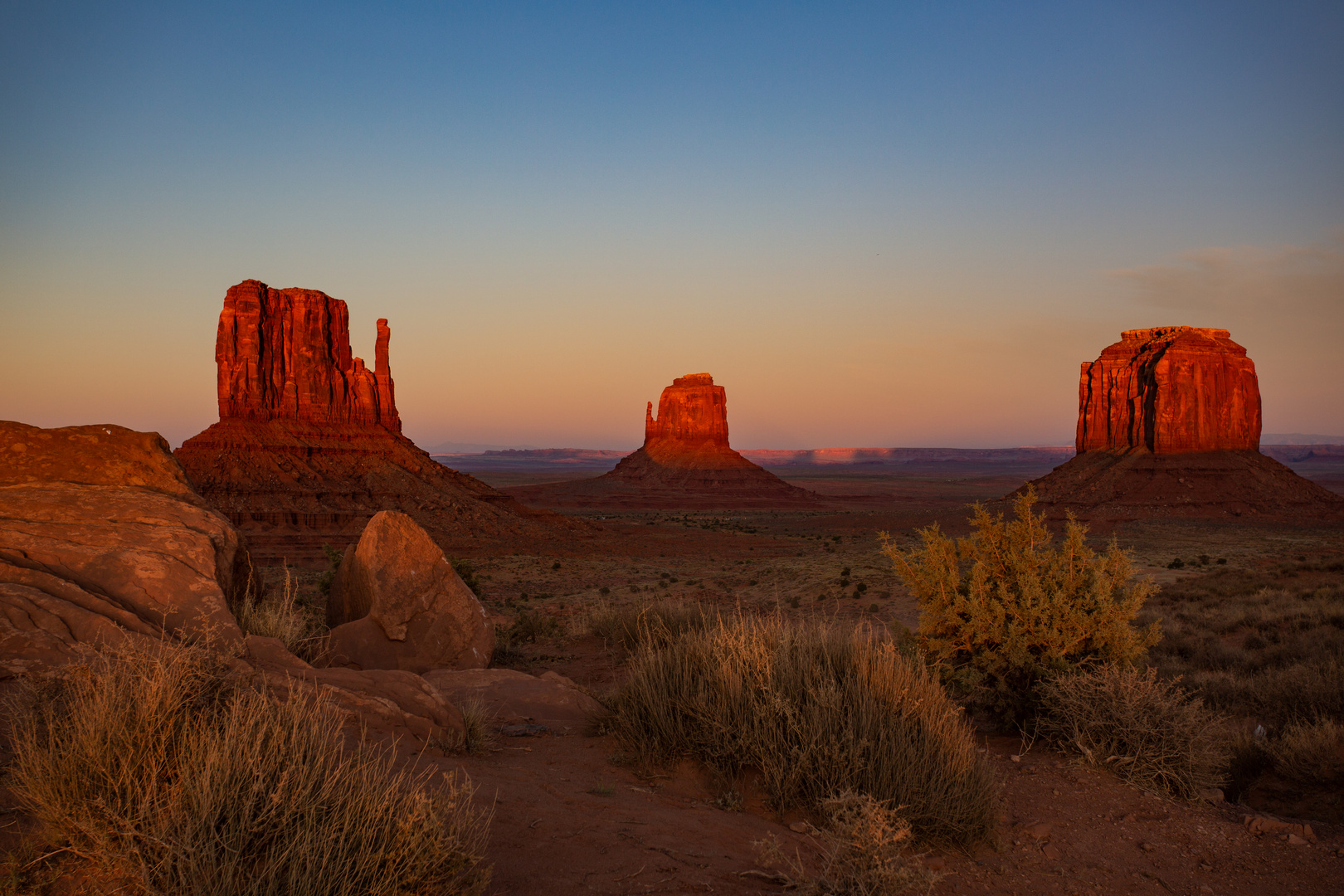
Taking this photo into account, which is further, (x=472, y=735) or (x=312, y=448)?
(x=312, y=448)

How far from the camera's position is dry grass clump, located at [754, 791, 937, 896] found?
151 inches

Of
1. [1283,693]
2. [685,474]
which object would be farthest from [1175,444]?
[1283,693]

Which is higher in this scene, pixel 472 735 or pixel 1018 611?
pixel 1018 611

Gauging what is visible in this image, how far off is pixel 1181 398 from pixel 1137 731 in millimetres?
68908

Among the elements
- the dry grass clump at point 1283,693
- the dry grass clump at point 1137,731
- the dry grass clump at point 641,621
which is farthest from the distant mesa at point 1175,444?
the dry grass clump at point 1137,731

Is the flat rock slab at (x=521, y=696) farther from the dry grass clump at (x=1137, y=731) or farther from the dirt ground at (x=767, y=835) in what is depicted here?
the dry grass clump at (x=1137, y=731)

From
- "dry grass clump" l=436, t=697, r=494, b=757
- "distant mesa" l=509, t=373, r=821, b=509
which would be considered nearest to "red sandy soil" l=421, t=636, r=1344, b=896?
"dry grass clump" l=436, t=697, r=494, b=757

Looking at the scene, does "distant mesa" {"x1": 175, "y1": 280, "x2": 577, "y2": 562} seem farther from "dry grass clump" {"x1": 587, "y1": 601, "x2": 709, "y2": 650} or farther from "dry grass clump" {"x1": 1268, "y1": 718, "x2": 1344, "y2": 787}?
"dry grass clump" {"x1": 1268, "y1": 718, "x2": 1344, "y2": 787}

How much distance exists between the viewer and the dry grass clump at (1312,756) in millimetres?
6847

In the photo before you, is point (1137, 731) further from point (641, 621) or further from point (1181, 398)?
point (1181, 398)

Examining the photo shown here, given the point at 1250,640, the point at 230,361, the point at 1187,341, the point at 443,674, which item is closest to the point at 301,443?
the point at 230,361

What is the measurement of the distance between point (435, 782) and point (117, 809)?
1838mm

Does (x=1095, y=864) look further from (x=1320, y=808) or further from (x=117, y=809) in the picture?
(x=117, y=809)

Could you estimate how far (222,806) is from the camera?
9.87 feet
